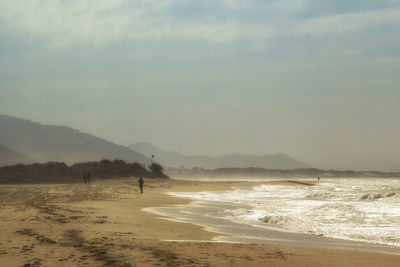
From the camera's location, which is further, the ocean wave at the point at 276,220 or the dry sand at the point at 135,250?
the ocean wave at the point at 276,220

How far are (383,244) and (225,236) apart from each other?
4.83 metres

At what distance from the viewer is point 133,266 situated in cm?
886

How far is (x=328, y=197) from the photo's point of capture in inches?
1490

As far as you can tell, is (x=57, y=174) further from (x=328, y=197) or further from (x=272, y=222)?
(x=272, y=222)

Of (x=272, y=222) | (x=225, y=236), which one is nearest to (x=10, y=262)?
(x=225, y=236)

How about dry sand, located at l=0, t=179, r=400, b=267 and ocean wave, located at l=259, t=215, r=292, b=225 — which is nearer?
dry sand, located at l=0, t=179, r=400, b=267

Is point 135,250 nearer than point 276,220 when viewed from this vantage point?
Yes

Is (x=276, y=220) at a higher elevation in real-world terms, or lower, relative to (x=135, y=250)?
lower

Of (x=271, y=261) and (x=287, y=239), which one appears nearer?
(x=271, y=261)

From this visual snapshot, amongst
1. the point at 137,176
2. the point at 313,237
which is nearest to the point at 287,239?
the point at 313,237

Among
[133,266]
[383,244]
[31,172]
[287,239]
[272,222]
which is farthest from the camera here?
[31,172]

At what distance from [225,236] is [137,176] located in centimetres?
7265

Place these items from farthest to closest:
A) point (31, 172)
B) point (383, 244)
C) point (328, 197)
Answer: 1. point (31, 172)
2. point (328, 197)
3. point (383, 244)

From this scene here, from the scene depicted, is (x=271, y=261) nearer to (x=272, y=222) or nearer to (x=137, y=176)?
(x=272, y=222)
